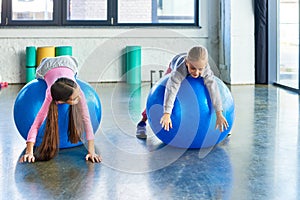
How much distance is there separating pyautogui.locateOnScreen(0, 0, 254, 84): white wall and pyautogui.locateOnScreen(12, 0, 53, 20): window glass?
27cm

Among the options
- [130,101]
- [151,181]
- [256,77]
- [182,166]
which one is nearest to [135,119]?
[130,101]

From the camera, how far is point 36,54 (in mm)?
7895

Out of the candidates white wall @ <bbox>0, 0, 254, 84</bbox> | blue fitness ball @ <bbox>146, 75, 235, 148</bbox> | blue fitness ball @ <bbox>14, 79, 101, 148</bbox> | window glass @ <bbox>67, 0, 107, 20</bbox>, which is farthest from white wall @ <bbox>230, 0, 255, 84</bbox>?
blue fitness ball @ <bbox>14, 79, 101, 148</bbox>

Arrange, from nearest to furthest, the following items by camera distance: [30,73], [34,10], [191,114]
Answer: [191,114]
[30,73]
[34,10]

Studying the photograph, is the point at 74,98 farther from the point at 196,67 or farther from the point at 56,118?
the point at 196,67

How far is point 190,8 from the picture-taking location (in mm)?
8664

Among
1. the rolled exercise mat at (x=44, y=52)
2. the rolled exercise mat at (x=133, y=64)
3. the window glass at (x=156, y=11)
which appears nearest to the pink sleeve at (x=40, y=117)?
the rolled exercise mat at (x=44, y=52)

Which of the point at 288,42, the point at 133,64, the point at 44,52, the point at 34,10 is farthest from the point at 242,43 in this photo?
the point at 34,10

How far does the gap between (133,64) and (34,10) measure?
2.13 meters

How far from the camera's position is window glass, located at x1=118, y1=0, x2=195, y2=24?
844 centimetres

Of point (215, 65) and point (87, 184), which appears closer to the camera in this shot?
point (87, 184)

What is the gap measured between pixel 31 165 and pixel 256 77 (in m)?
5.66

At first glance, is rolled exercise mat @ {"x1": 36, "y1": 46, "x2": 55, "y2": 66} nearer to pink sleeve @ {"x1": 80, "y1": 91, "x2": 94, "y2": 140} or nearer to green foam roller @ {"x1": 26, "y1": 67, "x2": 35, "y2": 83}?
green foam roller @ {"x1": 26, "y1": 67, "x2": 35, "y2": 83}

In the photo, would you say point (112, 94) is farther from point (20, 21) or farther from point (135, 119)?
point (20, 21)
